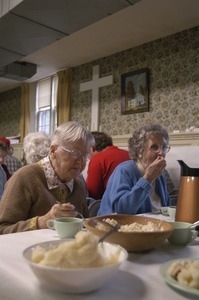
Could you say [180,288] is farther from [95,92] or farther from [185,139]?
[95,92]

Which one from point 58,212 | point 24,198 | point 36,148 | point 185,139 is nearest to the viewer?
point 58,212

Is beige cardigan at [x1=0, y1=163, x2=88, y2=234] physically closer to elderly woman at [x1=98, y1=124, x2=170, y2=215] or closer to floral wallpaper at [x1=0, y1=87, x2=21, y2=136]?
elderly woman at [x1=98, y1=124, x2=170, y2=215]

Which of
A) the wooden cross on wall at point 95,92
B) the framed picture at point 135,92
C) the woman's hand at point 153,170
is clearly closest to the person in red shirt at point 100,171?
the woman's hand at point 153,170

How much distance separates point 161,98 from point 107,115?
1134 millimetres

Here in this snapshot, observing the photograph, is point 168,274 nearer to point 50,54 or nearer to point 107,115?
point 107,115

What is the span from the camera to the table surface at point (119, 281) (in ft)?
1.85

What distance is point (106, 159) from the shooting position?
2672 millimetres

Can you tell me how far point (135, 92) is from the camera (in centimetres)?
492

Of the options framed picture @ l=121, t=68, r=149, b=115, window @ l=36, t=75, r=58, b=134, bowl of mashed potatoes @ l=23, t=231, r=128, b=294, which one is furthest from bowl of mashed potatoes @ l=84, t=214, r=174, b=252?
window @ l=36, t=75, r=58, b=134

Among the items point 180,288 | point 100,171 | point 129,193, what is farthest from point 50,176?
point 100,171

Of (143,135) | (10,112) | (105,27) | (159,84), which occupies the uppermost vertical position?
(105,27)

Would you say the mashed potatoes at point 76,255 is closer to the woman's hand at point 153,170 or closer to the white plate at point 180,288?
the white plate at point 180,288

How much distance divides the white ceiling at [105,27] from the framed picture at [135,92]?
1.63 feet

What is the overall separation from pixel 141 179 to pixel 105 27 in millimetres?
3268
